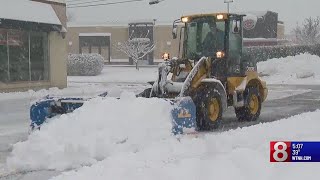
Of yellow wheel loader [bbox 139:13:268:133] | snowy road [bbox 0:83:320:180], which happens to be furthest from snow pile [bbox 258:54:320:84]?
yellow wheel loader [bbox 139:13:268:133]

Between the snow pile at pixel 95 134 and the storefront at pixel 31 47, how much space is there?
38.6 feet

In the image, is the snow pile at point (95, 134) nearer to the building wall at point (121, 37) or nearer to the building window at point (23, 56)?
the building window at point (23, 56)

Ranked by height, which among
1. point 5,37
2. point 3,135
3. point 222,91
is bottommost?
point 3,135

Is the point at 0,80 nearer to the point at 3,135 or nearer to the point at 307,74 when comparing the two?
the point at 3,135

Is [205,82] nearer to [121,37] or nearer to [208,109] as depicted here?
[208,109]

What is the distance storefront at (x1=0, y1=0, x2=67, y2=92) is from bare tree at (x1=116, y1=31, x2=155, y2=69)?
22.3 metres

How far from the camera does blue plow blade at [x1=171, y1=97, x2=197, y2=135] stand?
9.40 m

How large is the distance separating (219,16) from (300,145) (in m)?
6.28

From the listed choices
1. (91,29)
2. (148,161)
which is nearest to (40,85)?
(148,161)

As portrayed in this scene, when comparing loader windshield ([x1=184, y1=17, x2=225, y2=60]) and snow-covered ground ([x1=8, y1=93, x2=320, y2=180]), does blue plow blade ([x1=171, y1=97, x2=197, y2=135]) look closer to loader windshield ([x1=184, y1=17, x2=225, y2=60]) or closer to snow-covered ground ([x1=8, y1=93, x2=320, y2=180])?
snow-covered ground ([x1=8, y1=93, x2=320, y2=180])

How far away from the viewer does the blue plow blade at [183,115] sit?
30.9 ft

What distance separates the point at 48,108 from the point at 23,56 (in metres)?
12.0

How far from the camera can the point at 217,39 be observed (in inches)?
473

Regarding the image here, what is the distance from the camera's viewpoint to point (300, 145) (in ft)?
19.5
